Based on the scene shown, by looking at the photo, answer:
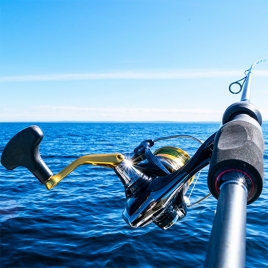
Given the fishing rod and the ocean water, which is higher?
the ocean water

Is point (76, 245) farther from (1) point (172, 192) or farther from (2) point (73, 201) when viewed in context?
(1) point (172, 192)

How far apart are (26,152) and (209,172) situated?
130cm

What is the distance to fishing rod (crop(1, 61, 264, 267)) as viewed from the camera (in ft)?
2.68

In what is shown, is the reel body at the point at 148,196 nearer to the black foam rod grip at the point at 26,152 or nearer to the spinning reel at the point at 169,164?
the spinning reel at the point at 169,164

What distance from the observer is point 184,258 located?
5.16 metres

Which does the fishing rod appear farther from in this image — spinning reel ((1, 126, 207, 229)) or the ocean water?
the ocean water

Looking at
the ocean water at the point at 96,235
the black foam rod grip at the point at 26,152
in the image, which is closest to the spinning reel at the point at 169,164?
the black foam rod grip at the point at 26,152

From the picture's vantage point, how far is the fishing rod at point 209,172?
32.1 inches

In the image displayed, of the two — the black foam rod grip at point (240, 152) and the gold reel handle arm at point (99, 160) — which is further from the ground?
the gold reel handle arm at point (99, 160)

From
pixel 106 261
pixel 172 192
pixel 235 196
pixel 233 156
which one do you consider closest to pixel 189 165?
pixel 172 192

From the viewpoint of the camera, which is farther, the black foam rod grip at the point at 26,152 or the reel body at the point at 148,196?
the black foam rod grip at the point at 26,152

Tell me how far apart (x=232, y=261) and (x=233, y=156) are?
45 centimetres

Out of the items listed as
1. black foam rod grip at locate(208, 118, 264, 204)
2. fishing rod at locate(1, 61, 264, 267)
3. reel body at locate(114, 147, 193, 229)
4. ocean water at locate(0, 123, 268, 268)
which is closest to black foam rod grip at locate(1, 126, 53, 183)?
fishing rod at locate(1, 61, 264, 267)

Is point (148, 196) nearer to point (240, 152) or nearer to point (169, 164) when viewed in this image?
point (169, 164)
